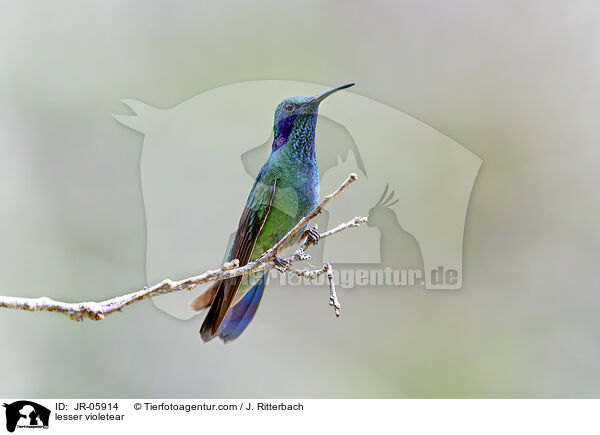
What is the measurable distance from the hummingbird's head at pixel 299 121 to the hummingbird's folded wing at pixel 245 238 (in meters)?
0.19

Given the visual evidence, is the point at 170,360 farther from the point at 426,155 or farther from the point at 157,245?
the point at 426,155

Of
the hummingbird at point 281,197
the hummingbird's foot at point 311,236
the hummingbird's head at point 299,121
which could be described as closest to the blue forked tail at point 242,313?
the hummingbird at point 281,197

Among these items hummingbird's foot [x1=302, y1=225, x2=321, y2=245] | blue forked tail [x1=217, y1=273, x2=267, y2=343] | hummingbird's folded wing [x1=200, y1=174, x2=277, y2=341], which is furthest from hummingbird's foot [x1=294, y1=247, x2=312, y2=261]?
blue forked tail [x1=217, y1=273, x2=267, y2=343]

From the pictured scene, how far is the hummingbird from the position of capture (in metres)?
1.98

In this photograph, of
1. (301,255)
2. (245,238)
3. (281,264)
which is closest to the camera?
(281,264)

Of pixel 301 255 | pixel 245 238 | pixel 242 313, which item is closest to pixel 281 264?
pixel 301 255

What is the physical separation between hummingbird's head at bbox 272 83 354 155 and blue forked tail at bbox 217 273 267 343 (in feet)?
1.99

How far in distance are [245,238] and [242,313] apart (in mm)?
436

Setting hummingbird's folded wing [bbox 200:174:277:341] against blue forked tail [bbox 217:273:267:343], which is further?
blue forked tail [bbox 217:273:267:343]

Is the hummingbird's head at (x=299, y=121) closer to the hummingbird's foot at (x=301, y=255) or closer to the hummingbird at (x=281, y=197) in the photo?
the hummingbird at (x=281, y=197)

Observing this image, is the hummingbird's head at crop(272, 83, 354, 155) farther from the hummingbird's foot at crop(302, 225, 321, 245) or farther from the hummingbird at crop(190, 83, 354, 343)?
the hummingbird's foot at crop(302, 225, 321, 245)

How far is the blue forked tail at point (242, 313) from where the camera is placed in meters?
2.23

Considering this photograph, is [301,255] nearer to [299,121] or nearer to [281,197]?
[281,197]

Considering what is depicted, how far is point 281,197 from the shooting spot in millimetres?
1988
